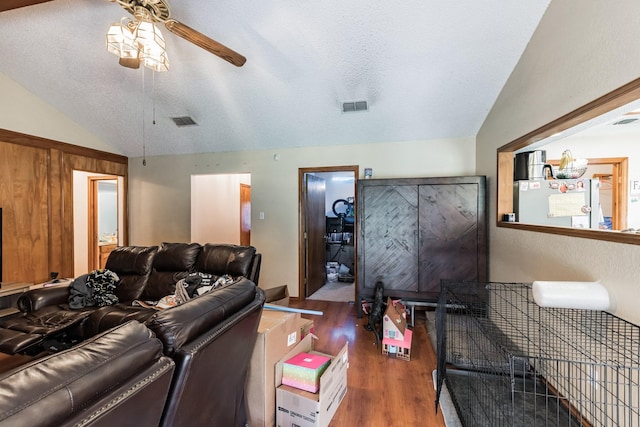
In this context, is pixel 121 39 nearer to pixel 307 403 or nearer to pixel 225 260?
pixel 225 260

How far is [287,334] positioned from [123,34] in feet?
7.34

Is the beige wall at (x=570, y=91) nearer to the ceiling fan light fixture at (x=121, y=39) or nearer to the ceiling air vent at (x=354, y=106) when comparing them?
the ceiling air vent at (x=354, y=106)

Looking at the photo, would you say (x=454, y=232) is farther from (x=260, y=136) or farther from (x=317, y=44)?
(x=260, y=136)

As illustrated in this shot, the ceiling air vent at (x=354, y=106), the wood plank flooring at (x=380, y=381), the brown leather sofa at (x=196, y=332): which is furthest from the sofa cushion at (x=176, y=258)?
the ceiling air vent at (x=354, y=106)

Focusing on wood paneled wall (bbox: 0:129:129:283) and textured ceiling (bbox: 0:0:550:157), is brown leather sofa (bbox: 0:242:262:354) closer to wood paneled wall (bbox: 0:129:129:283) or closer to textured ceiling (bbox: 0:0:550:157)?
wood paneled wall (bbox: 0:129:129:283)

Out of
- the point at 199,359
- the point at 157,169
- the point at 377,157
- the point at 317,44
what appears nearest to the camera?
the point at 199,359

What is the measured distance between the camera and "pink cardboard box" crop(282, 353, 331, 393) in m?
1.66

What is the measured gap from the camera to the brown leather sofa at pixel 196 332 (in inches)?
41.0

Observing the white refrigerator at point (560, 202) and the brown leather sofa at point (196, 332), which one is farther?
the white refrigerator at point (560, 202)

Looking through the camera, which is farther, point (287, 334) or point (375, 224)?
point (375, 224)

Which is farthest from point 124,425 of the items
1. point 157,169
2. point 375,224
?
point 157,169

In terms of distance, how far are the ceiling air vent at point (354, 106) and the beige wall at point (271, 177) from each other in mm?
757

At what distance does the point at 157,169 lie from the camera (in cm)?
489

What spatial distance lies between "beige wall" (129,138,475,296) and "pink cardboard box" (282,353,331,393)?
251 cm
